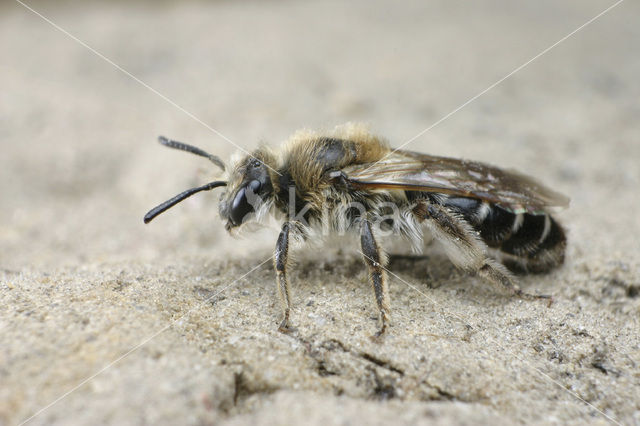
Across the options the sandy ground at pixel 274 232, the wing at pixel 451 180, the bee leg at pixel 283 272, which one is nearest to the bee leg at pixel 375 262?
the sandy ground at pixel 274 232

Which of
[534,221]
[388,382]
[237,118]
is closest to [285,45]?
[237,118]

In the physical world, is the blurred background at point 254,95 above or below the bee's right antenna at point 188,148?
above

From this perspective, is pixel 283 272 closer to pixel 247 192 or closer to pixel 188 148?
pixel 247 192

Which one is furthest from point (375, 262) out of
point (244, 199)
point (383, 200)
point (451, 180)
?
point (244, 199)

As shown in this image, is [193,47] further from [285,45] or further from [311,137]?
[311,137]

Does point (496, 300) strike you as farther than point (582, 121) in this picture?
No

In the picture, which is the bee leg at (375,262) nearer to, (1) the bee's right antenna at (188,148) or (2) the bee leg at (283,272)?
(2) the bee leg at (283,272)
